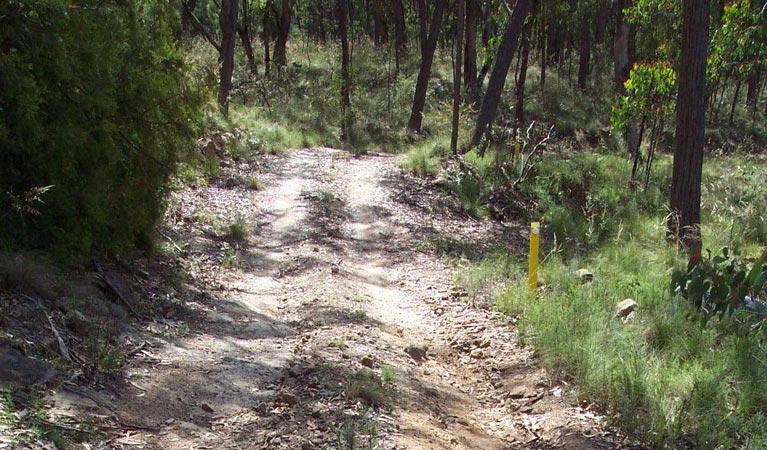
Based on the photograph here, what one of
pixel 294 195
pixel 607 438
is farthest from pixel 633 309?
pixel 294 195

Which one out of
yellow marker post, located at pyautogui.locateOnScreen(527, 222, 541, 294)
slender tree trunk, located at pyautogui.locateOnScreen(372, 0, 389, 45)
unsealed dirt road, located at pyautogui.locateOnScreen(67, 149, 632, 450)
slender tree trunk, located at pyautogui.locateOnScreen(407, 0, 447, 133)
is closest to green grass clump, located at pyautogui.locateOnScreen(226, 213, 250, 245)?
unsealed dirt road, located at pyautogui.locateOnScreen(67, 149, 632, 450)

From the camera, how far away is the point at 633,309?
6.14 metres

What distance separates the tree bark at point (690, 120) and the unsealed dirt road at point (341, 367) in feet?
10.6

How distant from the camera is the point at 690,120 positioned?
9.05m

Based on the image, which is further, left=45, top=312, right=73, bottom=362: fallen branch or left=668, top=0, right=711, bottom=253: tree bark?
left=668, top=0, right=711, bottom=253: tree bark

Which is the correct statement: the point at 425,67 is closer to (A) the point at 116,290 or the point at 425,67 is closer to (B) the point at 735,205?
(B) the point at 735,205

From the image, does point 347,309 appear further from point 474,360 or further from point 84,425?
point 84,425

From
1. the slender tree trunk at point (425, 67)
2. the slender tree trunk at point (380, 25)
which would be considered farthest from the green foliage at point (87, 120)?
the slender tree trunk at point (380, 25)

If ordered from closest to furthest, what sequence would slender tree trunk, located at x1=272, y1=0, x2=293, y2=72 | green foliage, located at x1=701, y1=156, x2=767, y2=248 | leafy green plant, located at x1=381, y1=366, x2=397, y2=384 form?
leafy green plant, located at x1=381, y1=366, x2=397, y2=384
green foliage, located at x1=701, y1=156, x2=767, y2=248
slender tree trunk, located at x1=272, y1=0, x2=293, y2=72

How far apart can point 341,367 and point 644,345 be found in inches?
96.2

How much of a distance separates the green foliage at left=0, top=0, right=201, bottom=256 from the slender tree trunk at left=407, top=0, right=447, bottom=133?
1453cm

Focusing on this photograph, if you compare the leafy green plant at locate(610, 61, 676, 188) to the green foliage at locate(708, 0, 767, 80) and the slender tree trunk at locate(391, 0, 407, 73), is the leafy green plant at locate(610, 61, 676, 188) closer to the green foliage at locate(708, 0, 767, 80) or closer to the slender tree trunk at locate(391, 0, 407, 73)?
the green foliage at locate(708, 0, 767, 80)

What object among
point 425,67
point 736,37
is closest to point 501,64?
point 425,67

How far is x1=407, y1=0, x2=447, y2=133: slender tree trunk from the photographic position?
20031 millimetres
